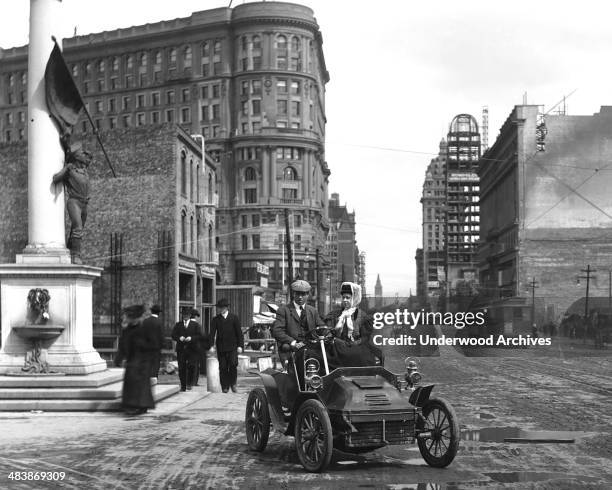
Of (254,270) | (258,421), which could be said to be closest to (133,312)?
(258,421)

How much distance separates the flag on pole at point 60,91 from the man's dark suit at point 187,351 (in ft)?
15.7

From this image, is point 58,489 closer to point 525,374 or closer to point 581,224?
point 525,374

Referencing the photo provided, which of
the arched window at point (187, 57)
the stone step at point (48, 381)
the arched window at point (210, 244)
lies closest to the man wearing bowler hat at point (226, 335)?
the stone step at point (48, 381)

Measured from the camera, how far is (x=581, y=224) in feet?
262

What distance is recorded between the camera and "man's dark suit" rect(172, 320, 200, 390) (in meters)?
17.8

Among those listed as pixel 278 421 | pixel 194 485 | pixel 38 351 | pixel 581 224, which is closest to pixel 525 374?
pixel 38 351

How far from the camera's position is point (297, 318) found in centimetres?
1023

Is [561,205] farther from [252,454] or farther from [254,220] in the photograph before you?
[252,454]

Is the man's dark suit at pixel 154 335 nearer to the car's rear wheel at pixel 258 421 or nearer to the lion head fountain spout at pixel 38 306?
the lion head fountain spout at pixel 38 306

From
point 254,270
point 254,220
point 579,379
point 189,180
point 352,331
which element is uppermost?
point 254,220

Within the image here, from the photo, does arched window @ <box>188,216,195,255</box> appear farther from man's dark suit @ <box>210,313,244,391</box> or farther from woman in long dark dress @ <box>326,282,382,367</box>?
woman in long dark dress @ <box>326,282,382,367</box>

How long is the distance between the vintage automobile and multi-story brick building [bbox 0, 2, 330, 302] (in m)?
88.0

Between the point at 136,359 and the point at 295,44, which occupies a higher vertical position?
the point at 295,44

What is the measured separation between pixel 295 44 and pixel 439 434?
9671 centimetres
